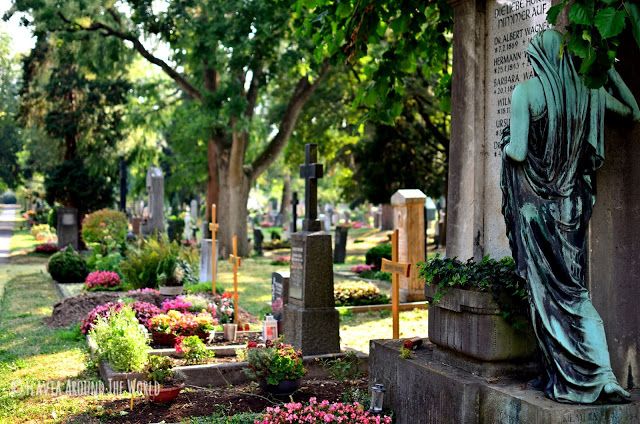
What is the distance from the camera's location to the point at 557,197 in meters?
5.14

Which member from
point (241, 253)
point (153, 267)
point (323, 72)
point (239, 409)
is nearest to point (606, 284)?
point (239, 409)

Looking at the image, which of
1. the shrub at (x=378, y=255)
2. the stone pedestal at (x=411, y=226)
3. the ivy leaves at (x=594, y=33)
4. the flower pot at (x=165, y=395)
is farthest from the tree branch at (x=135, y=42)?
the ivy leaves at (x=594, y=33)

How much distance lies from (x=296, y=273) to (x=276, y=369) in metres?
2.45

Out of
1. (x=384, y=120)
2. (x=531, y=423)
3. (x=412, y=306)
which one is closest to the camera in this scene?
(x=531, y=423)

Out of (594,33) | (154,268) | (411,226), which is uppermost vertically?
(594,33)

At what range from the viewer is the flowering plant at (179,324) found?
33.2ft

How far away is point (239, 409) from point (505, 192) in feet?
11.3

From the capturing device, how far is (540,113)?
5164 millimetres

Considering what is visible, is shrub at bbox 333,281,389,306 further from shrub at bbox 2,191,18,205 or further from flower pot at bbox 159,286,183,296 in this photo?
shrub at bbox 2,191,18,205

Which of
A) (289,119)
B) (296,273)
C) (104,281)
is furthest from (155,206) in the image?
(296,273)

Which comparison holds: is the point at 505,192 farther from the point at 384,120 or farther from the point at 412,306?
the point at 412,306

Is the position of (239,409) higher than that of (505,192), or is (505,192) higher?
(505,192)

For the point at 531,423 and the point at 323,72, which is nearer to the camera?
the point at 531,423

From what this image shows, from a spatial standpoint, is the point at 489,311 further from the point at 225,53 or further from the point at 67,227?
the point at 67,227
